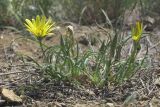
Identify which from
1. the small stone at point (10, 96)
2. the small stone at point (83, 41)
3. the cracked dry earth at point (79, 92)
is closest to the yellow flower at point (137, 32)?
the cracked dry earth at point (79, 92)

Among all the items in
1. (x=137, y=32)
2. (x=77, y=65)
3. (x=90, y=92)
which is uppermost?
(x=137, y=32)

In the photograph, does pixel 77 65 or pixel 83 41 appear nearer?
pixel 77 65

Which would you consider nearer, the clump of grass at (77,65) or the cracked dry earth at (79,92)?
the cracked dry earth at (79,92)

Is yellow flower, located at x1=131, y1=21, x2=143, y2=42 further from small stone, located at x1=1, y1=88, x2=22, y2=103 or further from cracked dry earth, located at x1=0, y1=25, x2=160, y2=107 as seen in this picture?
small stone, located at x1=1, y1=88, x2=22, y2=103

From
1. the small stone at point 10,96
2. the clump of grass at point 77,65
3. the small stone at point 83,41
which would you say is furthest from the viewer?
the small stone at point 83,41

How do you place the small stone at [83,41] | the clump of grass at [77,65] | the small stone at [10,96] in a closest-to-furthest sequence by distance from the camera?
1. the small stone at [10,96]
2. the clump of grass at [77,65]
3. the small stone at [83,41]

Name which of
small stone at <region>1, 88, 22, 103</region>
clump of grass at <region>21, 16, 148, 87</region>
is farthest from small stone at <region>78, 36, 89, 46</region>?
small stone at <region>1, 88, 22, 103</region>

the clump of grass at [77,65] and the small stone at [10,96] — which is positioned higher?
the clump of grass at [77,65]

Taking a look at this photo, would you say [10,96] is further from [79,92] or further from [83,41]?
[83,41]

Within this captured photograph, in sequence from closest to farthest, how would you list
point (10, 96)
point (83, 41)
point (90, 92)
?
point (10, 96), point (90, 92), point (83, 41)

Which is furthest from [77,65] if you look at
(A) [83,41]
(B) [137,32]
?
(A) [83,41]

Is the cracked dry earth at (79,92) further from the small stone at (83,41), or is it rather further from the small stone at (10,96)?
the small stone at (83,41)

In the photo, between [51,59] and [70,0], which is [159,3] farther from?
[51,59]
